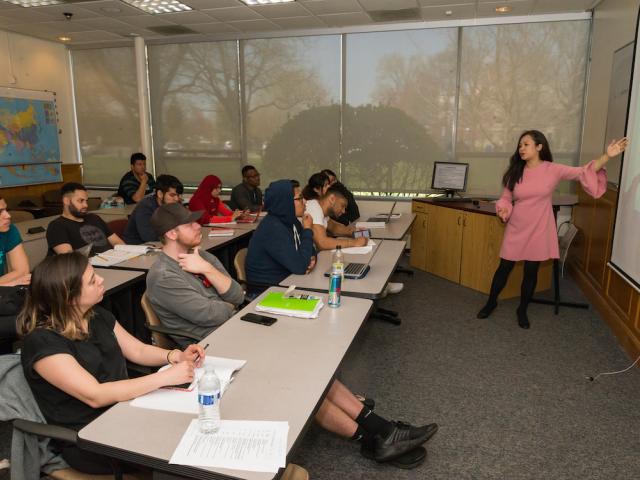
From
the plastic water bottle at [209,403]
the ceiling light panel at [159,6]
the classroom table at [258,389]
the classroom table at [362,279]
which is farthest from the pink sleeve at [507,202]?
the ceiling light panel at [159,6]

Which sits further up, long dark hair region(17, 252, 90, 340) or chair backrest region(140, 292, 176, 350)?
long dark hair region(17, 252, 90, 340)

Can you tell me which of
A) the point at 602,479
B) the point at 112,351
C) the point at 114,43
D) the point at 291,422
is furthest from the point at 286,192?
the point at 114,43

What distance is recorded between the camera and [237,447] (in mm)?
1327

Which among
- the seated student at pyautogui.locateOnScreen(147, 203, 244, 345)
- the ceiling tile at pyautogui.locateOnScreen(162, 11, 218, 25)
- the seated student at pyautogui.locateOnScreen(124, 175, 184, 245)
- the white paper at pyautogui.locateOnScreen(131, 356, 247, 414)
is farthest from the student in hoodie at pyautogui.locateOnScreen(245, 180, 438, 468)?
the ceiling tile at pyautogui.locateOnScreen(162, 11, 218, 25)

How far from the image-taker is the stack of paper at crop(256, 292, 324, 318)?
7.46ft

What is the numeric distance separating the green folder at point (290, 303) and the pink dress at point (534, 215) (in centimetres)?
245

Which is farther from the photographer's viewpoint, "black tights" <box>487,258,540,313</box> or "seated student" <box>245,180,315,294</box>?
"black tights" <box>487,258,540,313</box>

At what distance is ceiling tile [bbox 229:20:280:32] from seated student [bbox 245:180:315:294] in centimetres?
400

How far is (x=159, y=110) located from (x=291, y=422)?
7114mm

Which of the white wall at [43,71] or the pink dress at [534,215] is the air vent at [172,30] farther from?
the pink dress at [534,215]

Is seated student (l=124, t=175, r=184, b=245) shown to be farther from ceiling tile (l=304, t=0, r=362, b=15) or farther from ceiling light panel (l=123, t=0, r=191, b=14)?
ceiling tile (l=304, t=0, r=362, b=15)

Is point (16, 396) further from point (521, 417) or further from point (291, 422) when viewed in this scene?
point (521, 417)

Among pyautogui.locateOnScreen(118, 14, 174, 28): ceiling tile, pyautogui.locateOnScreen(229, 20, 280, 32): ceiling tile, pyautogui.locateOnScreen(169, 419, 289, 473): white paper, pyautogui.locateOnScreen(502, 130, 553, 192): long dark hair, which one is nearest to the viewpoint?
pyautogui.locateOnScreen(169, 419, 289, 473): white paper

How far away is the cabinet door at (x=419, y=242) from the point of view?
19.1 feet
